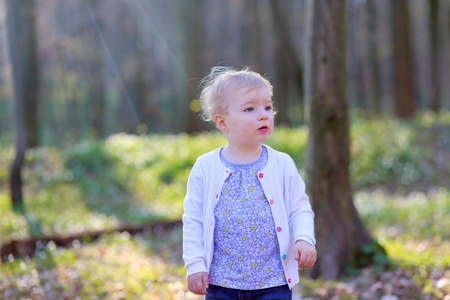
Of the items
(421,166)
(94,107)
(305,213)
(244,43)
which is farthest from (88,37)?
(305,213)

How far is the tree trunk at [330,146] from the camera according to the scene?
5324 mm

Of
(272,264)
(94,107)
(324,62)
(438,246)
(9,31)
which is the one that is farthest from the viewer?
(94,107)

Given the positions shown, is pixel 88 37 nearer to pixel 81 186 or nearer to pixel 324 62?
pixel 81 186

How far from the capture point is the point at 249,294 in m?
2.81

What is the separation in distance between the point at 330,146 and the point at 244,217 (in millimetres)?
2895

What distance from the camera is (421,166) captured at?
12734 millimetres

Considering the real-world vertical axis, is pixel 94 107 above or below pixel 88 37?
below

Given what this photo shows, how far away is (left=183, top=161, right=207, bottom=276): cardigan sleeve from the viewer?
9.10ft

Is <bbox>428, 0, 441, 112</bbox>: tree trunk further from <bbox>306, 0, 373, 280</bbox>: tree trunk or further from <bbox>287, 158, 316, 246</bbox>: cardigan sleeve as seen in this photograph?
<bbox>287, 158, 316, 246</bbox>: cardigan sleeve

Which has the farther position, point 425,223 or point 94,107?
point 94,107

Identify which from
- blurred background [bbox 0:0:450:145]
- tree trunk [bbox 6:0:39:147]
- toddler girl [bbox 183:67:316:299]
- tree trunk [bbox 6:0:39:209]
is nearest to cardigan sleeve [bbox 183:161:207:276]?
toddler girl [bbox 183:67:316:299]

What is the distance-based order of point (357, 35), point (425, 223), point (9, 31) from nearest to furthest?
point (425, 223) < point (9, 31) < point (357, 35)

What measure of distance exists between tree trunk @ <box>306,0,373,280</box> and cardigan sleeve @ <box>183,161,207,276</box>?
110 inches

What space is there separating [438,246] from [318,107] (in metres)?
2.86
